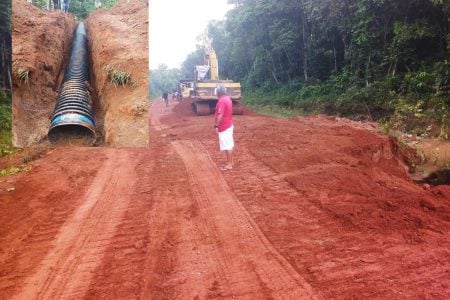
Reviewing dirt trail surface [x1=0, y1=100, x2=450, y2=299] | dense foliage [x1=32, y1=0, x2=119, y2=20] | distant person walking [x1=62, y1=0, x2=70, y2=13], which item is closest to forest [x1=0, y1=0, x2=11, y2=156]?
dirt trail surface [x1=0, y1=100, x2=450, y2=299]

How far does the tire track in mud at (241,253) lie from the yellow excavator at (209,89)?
1300 centimetres

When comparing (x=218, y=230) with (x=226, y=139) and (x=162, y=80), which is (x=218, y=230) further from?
(x=162, y=80)

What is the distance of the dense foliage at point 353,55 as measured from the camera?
642 inches

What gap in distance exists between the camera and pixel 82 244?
4746 millimetres

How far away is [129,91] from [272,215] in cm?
297

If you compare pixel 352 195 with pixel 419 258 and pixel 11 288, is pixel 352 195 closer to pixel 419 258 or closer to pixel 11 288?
pixel 419 258

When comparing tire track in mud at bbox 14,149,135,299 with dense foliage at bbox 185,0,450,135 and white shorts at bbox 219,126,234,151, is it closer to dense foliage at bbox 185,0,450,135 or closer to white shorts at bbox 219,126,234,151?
white shorts at bbox 219,126,234,151

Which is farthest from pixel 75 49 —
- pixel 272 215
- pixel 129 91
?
pixel 272 215

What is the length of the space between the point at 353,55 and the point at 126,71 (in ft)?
58.7

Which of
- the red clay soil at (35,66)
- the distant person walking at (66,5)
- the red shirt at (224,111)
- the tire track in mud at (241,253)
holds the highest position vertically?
the distant person walking at (66,5)

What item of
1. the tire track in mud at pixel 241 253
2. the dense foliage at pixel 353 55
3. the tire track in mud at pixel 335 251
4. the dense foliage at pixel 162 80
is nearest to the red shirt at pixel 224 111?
the tire track in mud at pixel 241 253

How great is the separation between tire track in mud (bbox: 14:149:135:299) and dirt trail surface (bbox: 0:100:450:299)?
0.02 metres

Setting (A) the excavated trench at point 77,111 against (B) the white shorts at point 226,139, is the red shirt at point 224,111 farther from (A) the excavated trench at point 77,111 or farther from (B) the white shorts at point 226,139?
(A) the excavated trench at point 77,111

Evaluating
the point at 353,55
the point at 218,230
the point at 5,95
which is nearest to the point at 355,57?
the point at 353,55
